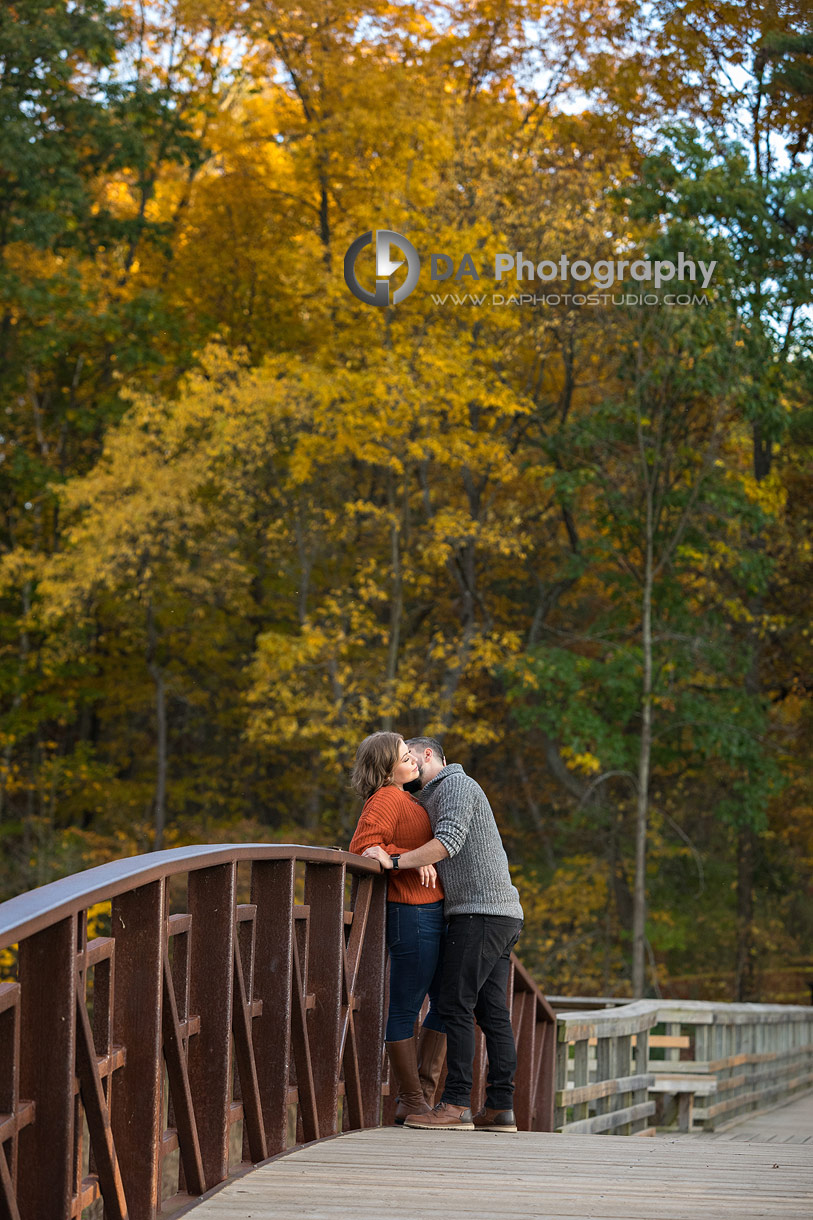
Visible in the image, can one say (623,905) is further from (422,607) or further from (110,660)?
(110,660)

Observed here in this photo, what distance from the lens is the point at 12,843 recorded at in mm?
22375

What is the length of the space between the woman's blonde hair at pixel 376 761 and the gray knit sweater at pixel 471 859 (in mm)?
208

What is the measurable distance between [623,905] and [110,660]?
32.9 ft

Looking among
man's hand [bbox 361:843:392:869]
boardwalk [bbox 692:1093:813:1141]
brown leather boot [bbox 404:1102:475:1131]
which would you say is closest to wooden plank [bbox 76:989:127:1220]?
man's hand [bbox 361:843:392:869]

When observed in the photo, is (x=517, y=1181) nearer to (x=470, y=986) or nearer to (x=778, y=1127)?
(x=470, y=986)

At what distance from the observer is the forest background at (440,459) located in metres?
19.2

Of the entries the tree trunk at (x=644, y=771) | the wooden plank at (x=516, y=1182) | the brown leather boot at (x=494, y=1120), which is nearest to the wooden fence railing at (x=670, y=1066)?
the brown leather boot at (x=494, y=1120)

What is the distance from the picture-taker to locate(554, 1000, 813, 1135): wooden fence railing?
8.23 m

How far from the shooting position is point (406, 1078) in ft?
17.0

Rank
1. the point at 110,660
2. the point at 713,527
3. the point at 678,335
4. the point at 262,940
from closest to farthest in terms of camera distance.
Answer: the point at 262,940 → the point at 678,335 → the point at 713,527 → the point at 110,660

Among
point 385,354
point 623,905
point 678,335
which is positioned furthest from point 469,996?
point 623,905

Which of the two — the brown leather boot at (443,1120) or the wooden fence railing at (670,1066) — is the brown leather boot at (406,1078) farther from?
the wooden fence railing at (670,1066)

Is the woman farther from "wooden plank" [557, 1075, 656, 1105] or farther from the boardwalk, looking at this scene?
the boardwalk

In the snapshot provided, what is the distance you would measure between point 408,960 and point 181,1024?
1746 millimetres
